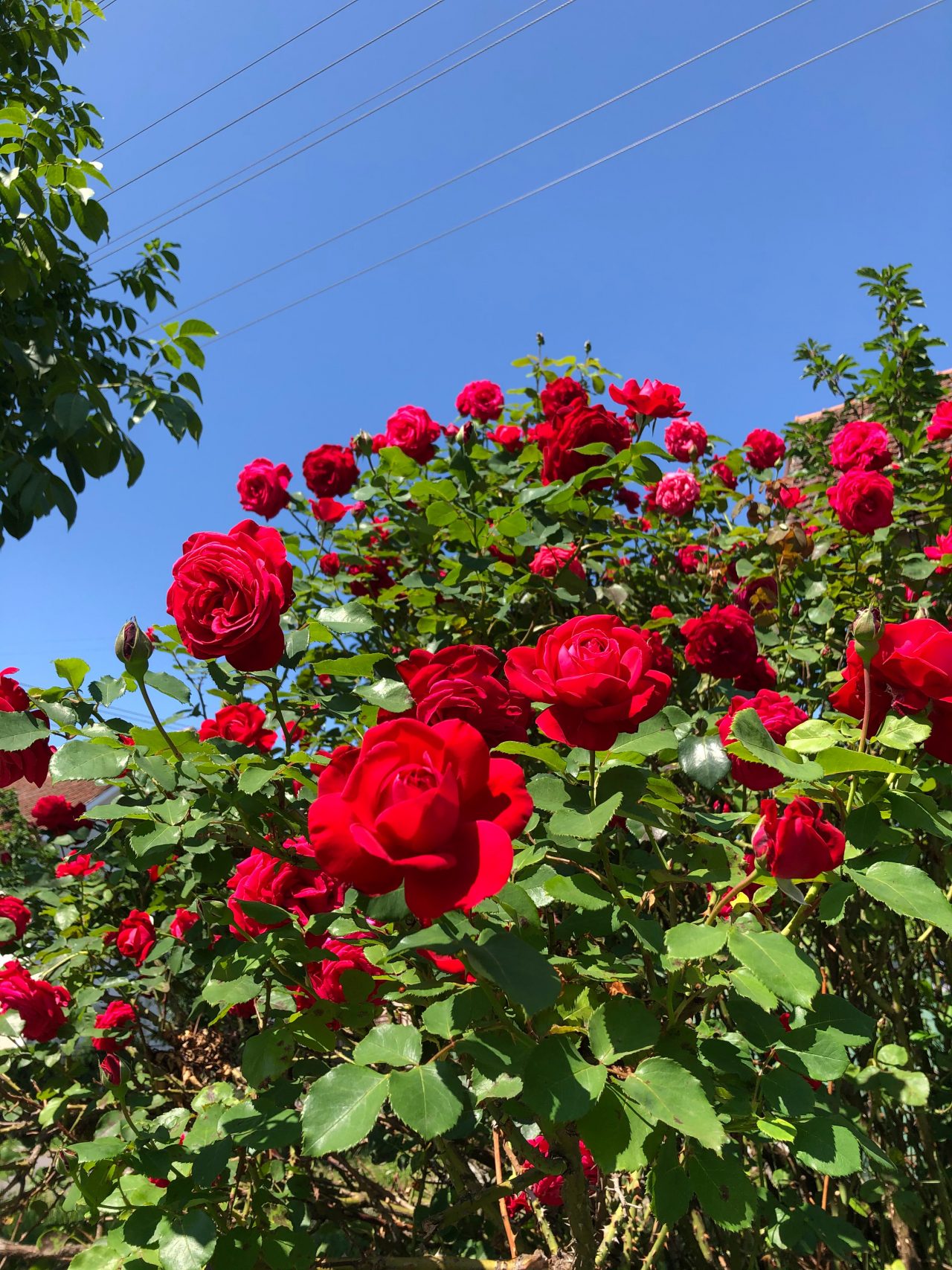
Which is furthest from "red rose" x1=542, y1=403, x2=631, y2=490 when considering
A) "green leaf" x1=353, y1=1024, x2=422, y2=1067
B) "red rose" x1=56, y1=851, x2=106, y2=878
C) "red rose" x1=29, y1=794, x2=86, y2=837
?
"red rose" x1=29, y1=794, x2=86, y2=837

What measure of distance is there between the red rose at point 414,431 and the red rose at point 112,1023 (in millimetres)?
1479

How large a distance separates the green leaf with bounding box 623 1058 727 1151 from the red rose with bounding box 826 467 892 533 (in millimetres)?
1268

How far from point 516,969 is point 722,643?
37.1 inches

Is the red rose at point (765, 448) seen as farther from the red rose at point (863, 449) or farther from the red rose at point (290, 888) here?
the red rose at point (290, 888)

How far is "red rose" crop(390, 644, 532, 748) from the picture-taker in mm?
759

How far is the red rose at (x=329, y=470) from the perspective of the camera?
6.47 ft

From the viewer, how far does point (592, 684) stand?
0.68 m

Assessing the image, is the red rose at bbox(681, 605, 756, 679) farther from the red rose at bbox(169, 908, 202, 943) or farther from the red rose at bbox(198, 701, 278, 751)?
the red rose at bbox(169, 908, 202, 943)

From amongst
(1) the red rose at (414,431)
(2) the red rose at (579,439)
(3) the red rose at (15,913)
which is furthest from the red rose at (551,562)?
(3) the red rose at (15,913)

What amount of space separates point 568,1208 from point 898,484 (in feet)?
6.62

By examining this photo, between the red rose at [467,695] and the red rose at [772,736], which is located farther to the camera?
the red rose at [772,736]

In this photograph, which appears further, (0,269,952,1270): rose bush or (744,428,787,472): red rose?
(744,428,787,472): red rose

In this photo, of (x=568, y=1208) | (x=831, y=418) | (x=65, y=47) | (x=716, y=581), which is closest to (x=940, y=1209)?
(x=568, y=1208)

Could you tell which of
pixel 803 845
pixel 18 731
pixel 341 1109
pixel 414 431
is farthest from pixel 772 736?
pixel 414 431
